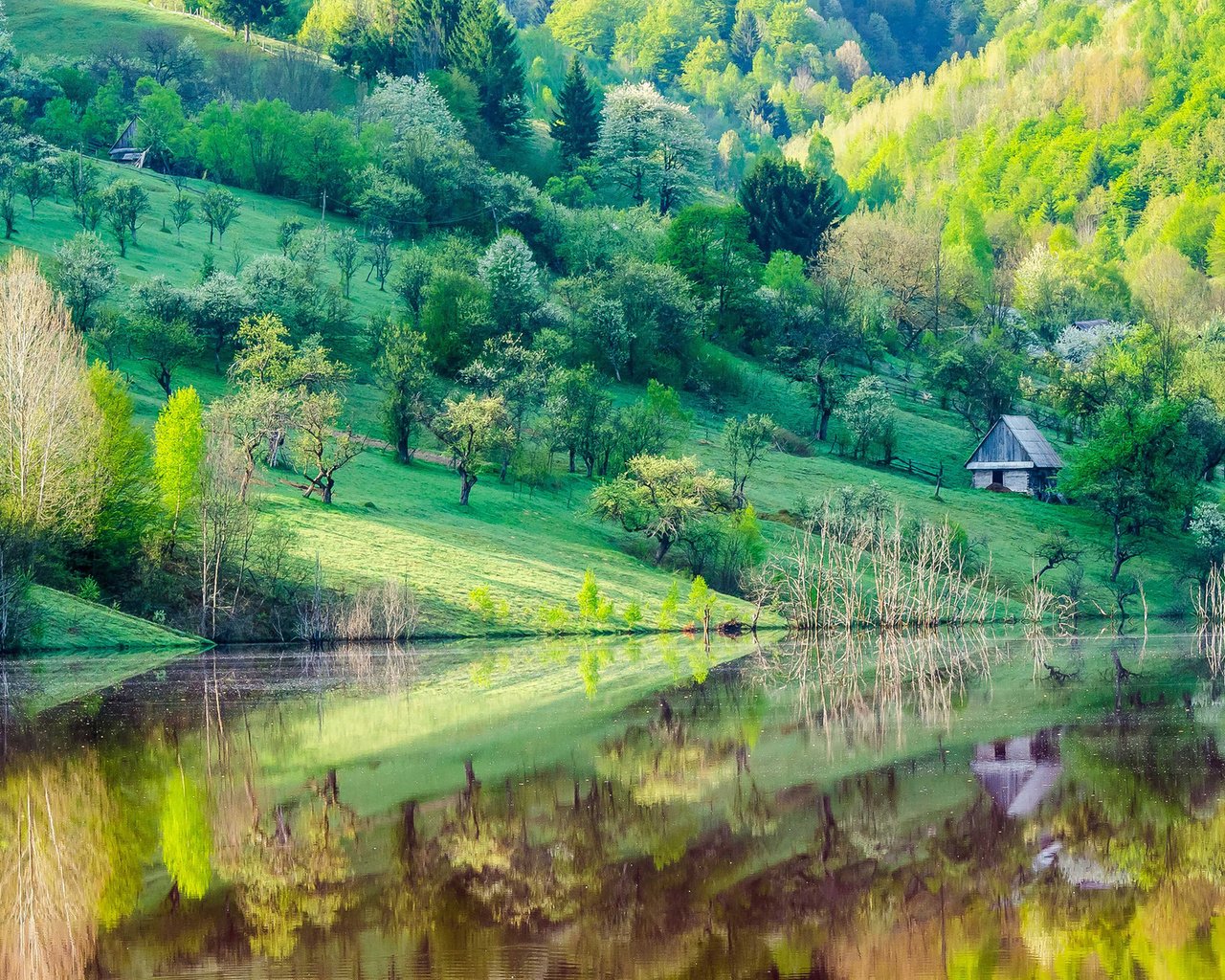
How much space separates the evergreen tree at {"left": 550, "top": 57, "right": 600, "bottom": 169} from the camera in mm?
136250

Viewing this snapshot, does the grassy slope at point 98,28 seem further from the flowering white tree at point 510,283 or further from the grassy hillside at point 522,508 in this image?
the flowering white tree at point 510,283

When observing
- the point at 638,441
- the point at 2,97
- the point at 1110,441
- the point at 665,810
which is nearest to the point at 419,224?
the point at 2,97

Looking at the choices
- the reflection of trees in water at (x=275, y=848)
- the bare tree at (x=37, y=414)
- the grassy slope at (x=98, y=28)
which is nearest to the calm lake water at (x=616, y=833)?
the reflection of trees in water at (x=275, y=848)

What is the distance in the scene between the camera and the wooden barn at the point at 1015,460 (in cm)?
8438

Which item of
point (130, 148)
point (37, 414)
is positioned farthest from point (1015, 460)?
point (130, 148)

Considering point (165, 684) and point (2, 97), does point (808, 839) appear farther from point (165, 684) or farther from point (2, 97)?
point (2, 97)

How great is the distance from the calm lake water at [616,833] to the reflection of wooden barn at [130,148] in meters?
85.3

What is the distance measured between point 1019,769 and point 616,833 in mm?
7638

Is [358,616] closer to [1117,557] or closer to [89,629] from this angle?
[89,629]

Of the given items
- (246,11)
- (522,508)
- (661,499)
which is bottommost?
(522,508)

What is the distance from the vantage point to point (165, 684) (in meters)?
38.0

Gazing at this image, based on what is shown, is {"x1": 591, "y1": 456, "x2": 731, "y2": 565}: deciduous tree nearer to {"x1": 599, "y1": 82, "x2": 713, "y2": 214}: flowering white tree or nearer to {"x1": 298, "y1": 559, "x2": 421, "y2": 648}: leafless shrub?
{"x1": 298, "y1": 559, "x2": 421, "y2": 648}: leafless shrub

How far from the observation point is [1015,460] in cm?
8494

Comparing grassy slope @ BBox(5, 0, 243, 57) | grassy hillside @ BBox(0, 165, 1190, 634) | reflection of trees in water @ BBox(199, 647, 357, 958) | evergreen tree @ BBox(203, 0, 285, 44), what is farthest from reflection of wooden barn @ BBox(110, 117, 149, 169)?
reflection of trees in water @ BBox(199, 647, 357, 958)
